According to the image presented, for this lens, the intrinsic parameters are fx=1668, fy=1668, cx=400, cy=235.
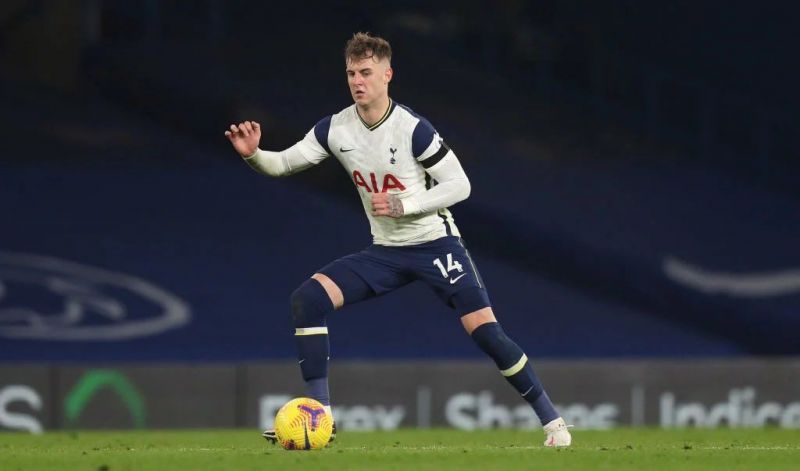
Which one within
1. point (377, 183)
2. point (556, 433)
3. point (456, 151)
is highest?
point (456, 151)

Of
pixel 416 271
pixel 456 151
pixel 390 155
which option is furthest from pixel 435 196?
pixel 456 151

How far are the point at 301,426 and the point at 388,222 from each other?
1138 millimetres

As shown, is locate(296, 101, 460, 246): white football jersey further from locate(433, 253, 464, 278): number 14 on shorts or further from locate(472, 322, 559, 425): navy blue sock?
locate(472, 322, 559, 425): navy blue sock

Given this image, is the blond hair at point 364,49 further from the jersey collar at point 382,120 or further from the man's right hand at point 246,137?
the man's right hand at point 246,137

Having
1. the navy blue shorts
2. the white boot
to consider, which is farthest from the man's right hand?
the white boot

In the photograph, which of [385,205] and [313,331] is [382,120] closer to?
[385,205]

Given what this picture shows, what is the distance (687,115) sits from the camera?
18141 millimetres

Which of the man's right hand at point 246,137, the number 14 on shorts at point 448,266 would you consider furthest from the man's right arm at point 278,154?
the number 14 on shorts at point 448,266

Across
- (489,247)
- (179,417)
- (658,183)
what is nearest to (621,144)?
(658,183)

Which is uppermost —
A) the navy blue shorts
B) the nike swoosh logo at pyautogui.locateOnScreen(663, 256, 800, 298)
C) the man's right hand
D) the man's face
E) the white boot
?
the nike swoosh logo at pyautogui.locateOnScreen(663, 256, 800, 298)

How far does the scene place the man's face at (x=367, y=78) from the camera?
7.90 metres

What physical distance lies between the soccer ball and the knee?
1.39 ft

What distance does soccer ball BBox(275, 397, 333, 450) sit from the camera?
7.63 metres

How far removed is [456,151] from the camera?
17141 mm
